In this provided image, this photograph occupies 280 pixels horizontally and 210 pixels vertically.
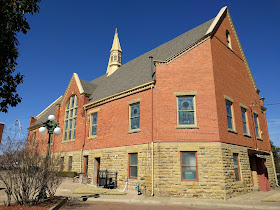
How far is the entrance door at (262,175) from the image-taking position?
1777 cm

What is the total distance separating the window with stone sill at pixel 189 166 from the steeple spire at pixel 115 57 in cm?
2156

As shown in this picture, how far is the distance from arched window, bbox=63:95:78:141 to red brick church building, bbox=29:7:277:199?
127 inches

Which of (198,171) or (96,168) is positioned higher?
(96,168)

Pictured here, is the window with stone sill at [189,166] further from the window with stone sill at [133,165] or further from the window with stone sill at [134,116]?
the window with stone sill at [134,116]

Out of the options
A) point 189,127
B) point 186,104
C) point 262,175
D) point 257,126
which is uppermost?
point 186,104

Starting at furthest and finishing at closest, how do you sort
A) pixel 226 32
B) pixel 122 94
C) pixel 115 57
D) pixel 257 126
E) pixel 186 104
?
pixel 115 57
pixel 257 126
pixel 226 32
pixel 122 94
pixel 186 104

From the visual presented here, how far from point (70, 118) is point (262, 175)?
20.4 metres

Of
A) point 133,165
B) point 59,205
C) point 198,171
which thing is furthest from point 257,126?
point 59,205

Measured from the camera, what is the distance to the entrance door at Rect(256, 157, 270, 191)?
17766mm

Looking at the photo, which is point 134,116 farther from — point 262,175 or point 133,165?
point 262,175

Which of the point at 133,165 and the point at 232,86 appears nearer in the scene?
the point at 133,165

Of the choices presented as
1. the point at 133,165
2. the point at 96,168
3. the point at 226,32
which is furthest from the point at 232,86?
the point at 96,168

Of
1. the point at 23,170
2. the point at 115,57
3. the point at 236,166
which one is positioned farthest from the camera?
the point at 115,57

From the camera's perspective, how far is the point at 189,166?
45.0ft
